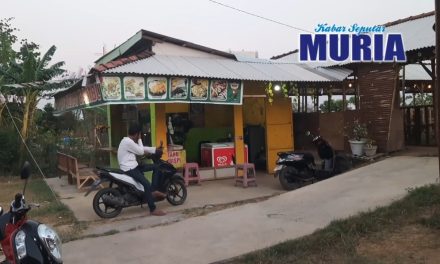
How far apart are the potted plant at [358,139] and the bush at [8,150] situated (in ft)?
35.3

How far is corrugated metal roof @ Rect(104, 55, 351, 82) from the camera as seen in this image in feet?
30.4

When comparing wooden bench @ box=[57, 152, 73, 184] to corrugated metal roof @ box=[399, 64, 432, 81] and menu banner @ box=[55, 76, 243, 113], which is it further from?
corrugated metal roof @ box=[399, 64, 432, 81]

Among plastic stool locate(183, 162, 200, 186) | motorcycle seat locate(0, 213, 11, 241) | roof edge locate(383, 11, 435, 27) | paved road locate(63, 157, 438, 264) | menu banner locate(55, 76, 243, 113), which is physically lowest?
paved road locate(63, 157, 438, 264)

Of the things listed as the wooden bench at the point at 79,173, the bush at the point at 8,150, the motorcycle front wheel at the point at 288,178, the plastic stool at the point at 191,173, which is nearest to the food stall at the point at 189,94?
the plastic stool at the point at 191,173

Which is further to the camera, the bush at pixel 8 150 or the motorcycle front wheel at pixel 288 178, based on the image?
the bush at pixel 8 150

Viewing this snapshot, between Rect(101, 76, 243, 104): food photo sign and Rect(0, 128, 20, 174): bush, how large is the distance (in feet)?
26.8

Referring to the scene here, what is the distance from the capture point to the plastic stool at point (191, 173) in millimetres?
10312

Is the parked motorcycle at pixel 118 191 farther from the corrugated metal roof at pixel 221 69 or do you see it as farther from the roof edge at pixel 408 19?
the roof edge at pixel 408 19

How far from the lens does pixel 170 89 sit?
9289 mm

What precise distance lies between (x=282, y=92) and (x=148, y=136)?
3.51m

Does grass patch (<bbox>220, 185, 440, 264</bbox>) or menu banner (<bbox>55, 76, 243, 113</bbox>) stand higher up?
menu banner (<bbox>55, 76, 243, 113</bbox>)

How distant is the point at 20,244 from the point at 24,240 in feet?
0.12

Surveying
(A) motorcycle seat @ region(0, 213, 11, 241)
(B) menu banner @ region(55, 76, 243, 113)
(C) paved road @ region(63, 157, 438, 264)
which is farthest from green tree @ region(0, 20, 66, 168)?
(A) motorcycle seat @ region(0, 213, 11, 241)

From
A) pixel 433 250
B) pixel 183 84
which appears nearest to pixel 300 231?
pixel 433 250
